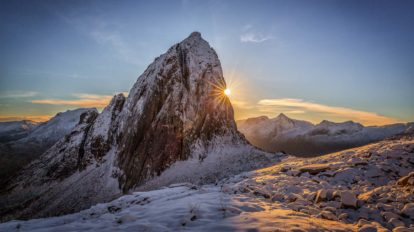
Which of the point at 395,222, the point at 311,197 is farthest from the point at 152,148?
the point at 395,222

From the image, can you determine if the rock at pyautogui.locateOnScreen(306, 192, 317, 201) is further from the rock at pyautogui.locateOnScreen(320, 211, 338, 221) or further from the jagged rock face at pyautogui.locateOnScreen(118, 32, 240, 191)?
the jagged rock face at pyautogui.locateOnScreen(118, 32, 240, 191)

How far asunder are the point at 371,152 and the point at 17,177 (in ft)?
186

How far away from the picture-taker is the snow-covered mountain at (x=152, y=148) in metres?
28.7

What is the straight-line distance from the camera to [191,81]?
35688 mm

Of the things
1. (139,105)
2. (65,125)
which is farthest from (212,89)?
(65,125)

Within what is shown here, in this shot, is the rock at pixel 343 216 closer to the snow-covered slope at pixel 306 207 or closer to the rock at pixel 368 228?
the snow-covered slope at pixel 306 207

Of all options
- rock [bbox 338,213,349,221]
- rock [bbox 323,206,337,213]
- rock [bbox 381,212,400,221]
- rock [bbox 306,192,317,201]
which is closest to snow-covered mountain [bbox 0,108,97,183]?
rock [bbox 306,192,317,201]

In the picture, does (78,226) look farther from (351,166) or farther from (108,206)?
(351,166)

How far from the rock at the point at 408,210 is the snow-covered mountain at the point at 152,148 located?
62.0 ft

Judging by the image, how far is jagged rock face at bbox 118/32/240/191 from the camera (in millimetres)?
30469

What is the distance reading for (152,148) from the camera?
30938 millimetres

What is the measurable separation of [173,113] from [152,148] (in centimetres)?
614

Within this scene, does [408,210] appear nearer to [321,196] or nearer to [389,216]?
[389,216]

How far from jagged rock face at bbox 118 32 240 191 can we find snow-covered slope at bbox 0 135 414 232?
19036mm
